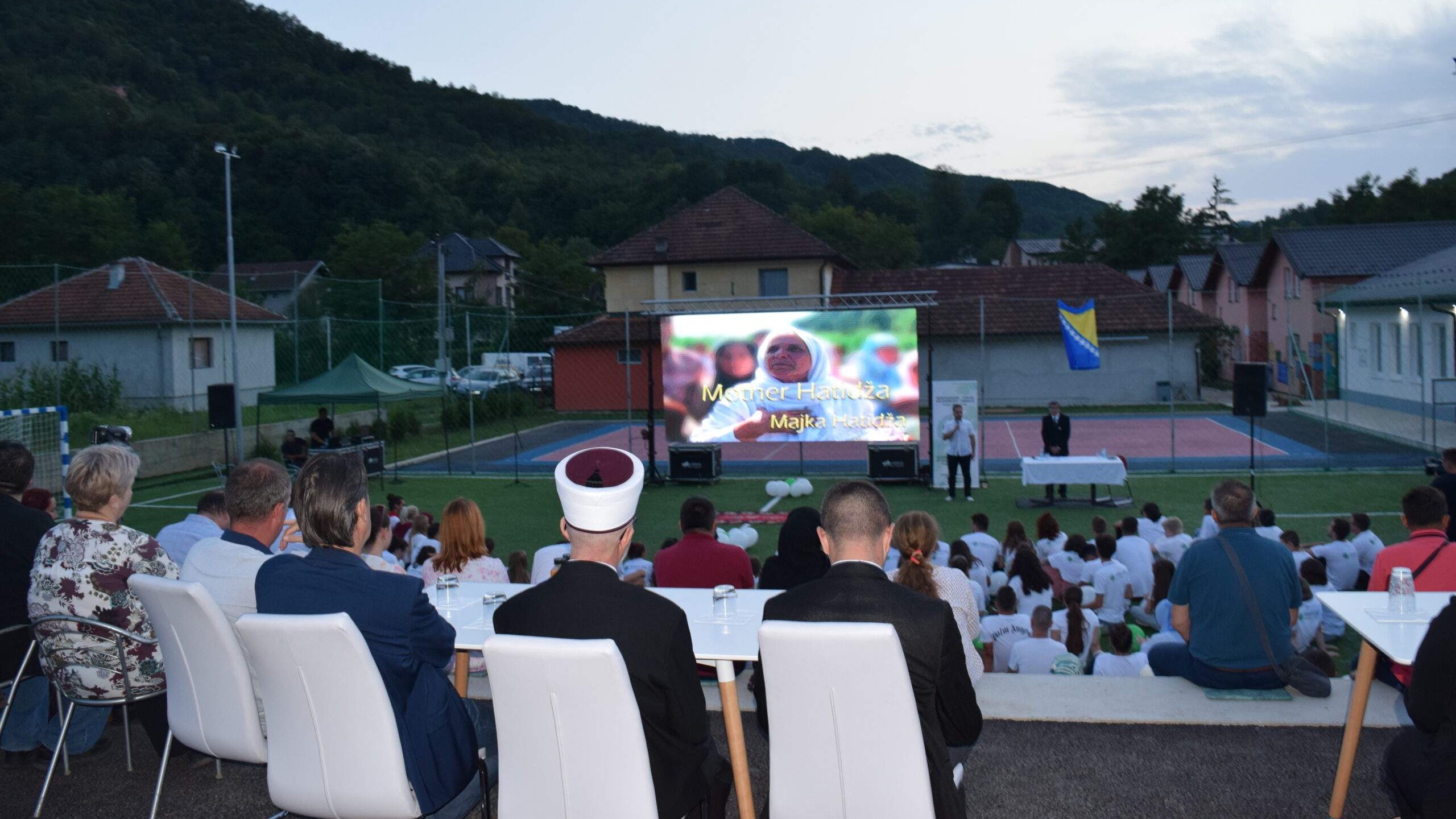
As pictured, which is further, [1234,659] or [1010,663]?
[1010,663]

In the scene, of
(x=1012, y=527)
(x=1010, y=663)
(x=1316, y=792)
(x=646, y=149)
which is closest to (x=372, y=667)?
(x=1316, y=792)

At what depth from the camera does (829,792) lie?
114 inches

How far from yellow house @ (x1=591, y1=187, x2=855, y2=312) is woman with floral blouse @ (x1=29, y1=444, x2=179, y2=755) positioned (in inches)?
1310

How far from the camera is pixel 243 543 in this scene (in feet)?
13.2

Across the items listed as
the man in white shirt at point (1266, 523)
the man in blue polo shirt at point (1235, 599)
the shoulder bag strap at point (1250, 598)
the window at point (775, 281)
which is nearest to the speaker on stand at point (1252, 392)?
the man in white shirt at point (1266, 523)

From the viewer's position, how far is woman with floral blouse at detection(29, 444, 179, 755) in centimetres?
416

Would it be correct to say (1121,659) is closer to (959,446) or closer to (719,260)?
(959,446)

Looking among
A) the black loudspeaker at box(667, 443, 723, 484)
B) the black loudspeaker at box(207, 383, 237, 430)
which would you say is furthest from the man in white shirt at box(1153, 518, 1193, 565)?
the black loudspeaker at box(207, 383, 237, 430)

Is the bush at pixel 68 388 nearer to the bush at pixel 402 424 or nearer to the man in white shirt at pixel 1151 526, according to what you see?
the bush at pixel 402 424

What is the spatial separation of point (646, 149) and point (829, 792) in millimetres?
93260

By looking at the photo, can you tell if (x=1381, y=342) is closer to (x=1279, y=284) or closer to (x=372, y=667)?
(x=1279, y=284)

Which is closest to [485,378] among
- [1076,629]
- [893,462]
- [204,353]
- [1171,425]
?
[204,353]

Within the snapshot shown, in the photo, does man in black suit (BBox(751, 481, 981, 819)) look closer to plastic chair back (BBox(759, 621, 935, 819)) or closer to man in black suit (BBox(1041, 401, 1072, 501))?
plastic chair back (BBox(759, 621, 935, 819))

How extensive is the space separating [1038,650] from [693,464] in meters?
12.0
